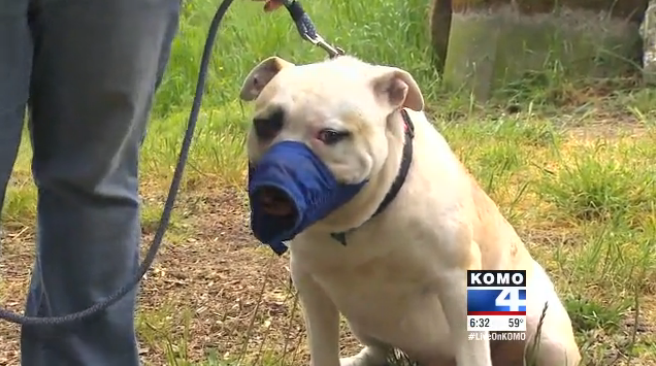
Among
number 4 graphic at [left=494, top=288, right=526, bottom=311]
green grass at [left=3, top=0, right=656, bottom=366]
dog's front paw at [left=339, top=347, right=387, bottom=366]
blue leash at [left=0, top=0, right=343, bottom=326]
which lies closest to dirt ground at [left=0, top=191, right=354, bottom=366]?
green grass at [left=3, top=0, right=656, bottom=366]

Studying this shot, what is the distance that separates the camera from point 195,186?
429cm

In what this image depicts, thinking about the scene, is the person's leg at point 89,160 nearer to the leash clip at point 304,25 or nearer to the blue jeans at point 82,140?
the blue jeans at point 82,140

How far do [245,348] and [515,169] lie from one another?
5.78 ft

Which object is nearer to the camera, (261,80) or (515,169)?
(261,80)

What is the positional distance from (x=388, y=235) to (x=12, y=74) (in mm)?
740

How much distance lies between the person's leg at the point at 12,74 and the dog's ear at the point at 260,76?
461mm

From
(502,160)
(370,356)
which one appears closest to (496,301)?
(370,356)

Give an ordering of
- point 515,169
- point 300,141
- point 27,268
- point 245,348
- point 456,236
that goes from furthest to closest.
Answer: point 515,169
point 27,268
point 245,348
point 456,236
point 300,141

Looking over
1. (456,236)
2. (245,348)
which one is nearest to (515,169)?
(245,348)

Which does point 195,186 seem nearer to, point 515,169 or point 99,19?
point 515,169

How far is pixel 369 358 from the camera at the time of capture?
2.68m

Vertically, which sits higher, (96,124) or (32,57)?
(32,57)

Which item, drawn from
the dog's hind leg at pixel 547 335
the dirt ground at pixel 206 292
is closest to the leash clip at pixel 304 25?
the dog's hind leg at pixel 547 335

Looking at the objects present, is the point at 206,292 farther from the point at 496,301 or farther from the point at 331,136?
the point at 331,136
